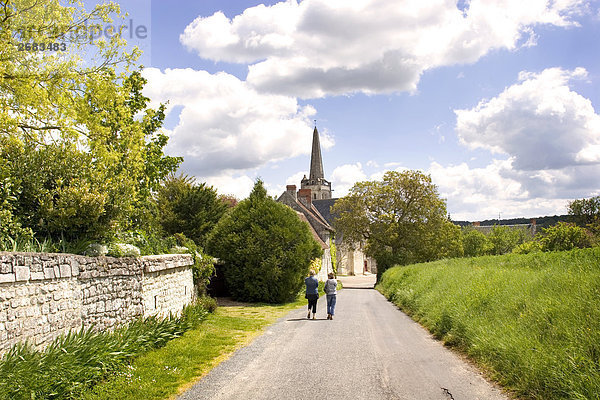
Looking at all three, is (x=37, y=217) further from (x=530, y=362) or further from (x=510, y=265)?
(x=510, y=265)

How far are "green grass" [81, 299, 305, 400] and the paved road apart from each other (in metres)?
0.34

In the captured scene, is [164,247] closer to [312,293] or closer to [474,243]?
[312,293]

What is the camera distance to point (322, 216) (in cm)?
6328

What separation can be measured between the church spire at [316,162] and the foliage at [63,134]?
220ft

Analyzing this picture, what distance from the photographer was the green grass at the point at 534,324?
5633 mm

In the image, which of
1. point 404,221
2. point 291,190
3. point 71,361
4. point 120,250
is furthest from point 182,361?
point 291,190

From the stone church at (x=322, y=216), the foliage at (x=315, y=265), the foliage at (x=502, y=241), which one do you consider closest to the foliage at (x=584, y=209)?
the foliage at (x=502, y=241)

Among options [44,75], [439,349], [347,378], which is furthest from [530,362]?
[44,75]

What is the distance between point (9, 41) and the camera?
10.2 m

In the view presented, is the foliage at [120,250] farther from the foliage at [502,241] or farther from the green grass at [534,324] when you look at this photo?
the foliage at [502,241]

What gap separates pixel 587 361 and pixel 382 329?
6917 mm

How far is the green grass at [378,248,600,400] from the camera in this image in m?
5.63

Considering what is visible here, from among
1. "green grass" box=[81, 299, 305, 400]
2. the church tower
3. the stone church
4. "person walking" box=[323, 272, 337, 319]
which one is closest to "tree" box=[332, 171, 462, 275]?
the stone church

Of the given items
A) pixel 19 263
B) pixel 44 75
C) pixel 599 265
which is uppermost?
pixel 44 75
